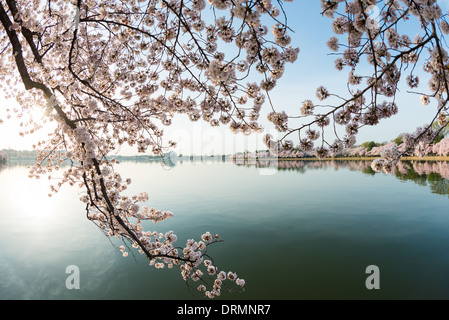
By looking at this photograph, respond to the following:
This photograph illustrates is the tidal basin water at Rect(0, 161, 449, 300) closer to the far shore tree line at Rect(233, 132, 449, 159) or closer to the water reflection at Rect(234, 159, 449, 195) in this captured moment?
the far shore tree line at Rect(233, 132, 449, 159)

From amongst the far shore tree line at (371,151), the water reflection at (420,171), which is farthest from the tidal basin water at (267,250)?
the water reflection at (420,171)

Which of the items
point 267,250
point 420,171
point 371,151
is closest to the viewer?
point 267,250

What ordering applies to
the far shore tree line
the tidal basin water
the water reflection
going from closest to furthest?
the far shore tree line → the tidal basin water → the water reflection

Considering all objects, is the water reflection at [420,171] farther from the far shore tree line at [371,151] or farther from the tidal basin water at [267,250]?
the tidal basin water at [267,250]

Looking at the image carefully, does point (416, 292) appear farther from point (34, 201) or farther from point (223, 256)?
point (34, 201)

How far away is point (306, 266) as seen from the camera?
44.0 feet

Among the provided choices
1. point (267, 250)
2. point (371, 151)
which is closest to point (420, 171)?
point (371, 151)

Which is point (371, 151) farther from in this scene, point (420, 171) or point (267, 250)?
point (267, 250)

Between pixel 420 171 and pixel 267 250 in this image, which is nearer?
pixel 267 250

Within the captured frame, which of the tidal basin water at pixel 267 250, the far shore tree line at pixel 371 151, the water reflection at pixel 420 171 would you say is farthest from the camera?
the water reflection at pixel 420 171

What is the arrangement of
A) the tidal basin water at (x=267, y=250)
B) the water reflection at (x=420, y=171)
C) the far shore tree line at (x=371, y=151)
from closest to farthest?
the far shore tree line at (x=371, y=151), the tidal basin water at (x=267, y=250), the water reflection at (x=420, y=171)

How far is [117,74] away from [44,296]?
1190cm

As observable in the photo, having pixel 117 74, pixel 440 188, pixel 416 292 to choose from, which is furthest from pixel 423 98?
pixel 440 188

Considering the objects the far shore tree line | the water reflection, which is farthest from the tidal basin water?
the water reflection
